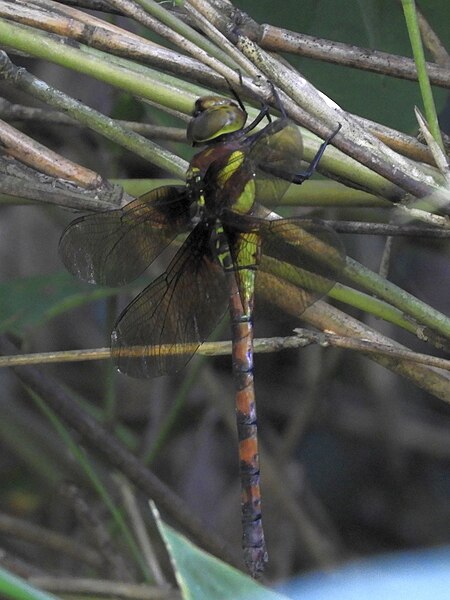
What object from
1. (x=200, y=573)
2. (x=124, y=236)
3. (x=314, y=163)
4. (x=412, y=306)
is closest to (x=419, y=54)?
(x=314, y=163)

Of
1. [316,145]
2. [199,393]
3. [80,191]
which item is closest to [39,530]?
[199,393]

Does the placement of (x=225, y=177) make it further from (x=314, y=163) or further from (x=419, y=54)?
(x=419, y=54)

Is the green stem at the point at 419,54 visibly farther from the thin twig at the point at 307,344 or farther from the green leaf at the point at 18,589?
the green leaf at the point at 18,589

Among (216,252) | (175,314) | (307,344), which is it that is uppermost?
(216,252)

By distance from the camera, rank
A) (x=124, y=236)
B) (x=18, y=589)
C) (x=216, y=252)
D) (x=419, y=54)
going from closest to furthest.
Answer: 1. (x=18, y=589)
2. (x=419, y=54)
3. (x=124, y=236)
4. (x=216, y=252)

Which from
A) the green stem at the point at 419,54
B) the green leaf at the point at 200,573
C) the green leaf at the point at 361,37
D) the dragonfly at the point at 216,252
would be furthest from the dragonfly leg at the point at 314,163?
the green leaf at the point at 200,573

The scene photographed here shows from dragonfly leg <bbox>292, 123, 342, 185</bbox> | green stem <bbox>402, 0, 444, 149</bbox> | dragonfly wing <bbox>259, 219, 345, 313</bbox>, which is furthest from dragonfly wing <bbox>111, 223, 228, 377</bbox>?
green stem <bbox>402, 0, 444, 149</bbox>

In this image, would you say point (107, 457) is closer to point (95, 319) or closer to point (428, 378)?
point (428, 378)

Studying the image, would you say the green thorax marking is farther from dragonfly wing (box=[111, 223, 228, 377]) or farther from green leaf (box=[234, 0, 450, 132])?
green leaf (box=[234, 0, 450, 132])
